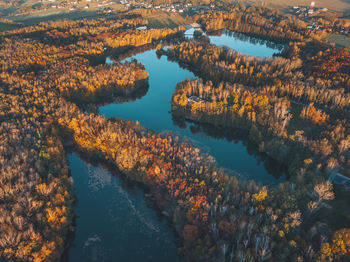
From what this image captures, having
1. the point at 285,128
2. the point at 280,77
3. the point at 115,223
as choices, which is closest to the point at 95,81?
the point at 115,223

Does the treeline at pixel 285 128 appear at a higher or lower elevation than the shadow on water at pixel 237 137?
higher

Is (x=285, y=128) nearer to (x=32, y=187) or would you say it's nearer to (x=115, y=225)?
(x=115, y=225)

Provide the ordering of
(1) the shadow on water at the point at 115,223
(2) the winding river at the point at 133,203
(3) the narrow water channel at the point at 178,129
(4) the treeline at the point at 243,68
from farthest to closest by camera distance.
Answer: (4) the treeline at the point at 243,68
(3) the narrow water channel at the point at 178,129
(2) the winding river at the point at 133,203
(1) the shadow on water at the point at 115,223

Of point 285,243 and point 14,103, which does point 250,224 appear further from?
point 14,103

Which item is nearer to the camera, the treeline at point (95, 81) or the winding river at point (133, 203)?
the winding river at point (133, 203)

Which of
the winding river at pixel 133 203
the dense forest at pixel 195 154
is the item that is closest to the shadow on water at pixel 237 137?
the winding river at pixel 133 203

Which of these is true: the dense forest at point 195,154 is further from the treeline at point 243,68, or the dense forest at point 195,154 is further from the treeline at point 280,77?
the treeline at point 243,68

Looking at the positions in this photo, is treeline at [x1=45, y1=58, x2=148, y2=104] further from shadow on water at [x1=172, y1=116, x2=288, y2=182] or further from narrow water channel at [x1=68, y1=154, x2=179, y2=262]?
narrow water channel at [x1=68, y1=154, x2=179, y2=262]
